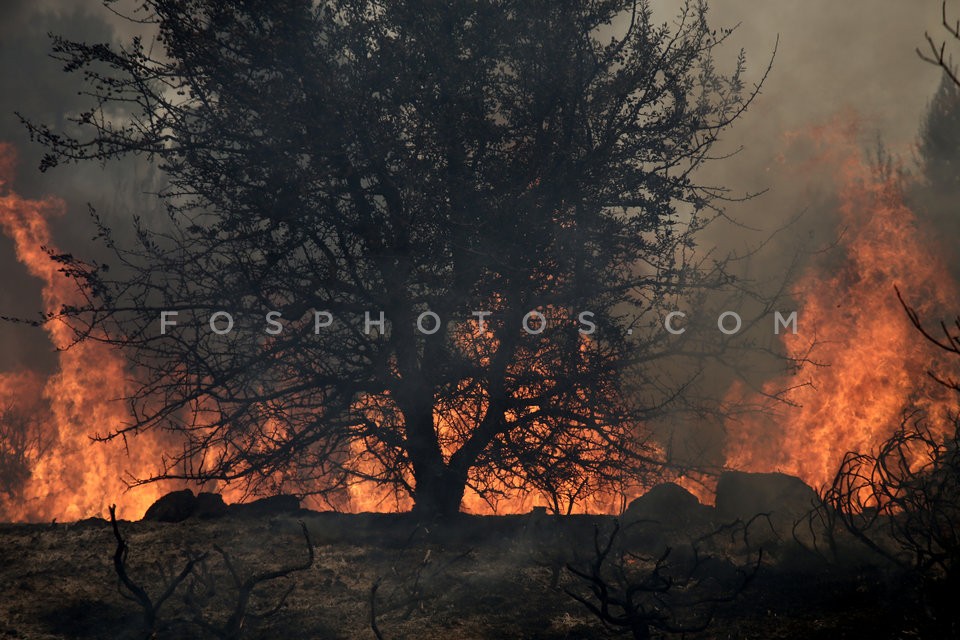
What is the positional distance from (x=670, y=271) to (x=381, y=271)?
2870 mm

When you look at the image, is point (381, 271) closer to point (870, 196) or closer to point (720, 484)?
point (720, 484)

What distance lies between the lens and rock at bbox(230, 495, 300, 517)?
7.89 metres

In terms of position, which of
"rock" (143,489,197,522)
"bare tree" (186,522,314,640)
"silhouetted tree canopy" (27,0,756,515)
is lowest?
"bare tree" (186,522,314,640)

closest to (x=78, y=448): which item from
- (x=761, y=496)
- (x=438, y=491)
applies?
(x=438, y=491)

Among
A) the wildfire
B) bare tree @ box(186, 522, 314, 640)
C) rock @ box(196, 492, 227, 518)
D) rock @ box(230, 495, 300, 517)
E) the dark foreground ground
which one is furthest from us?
the wildfire

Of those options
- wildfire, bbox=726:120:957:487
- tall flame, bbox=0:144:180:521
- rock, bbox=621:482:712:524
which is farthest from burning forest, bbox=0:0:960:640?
tall flame, bbox=0:144:180:521

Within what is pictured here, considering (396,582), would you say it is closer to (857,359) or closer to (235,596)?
(235,596)

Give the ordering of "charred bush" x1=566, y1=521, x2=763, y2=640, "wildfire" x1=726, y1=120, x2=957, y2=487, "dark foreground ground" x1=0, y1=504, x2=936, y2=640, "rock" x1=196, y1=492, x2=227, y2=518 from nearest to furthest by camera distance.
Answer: "dark foreground ground" x1=0, y1=504, x2=936, y2=640
"charred bush" x1=566, y1=521, x2=763, y2=640
"rock" x1=196, y1=492, x2=227, y2=518
"wildfire" x1=726, y1=120, x2=957, y2=487

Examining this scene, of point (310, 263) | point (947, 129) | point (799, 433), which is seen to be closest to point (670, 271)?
point (310, 263)

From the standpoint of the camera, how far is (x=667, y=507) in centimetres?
790

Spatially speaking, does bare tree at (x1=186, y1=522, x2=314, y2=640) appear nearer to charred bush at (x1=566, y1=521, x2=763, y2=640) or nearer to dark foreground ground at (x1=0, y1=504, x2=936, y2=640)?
dark foreground ground at (x1=0, y1=504, x2=936, y2=640)

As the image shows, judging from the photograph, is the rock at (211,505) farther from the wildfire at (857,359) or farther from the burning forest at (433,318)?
the wildfire at (857,359)

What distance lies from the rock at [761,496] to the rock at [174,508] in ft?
19.0

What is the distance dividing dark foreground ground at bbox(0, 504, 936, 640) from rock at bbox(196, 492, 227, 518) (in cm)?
23
